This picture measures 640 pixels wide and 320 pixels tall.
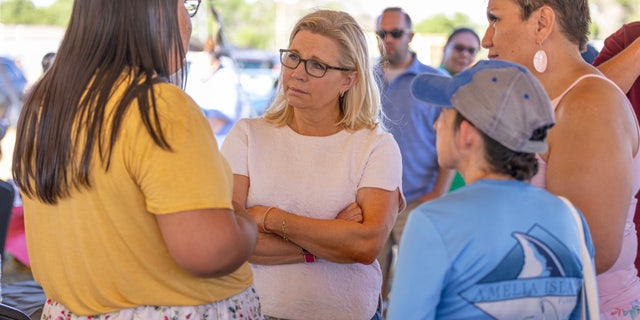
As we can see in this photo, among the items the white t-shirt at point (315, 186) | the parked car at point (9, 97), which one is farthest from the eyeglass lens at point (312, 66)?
the parked car at point (9, 97)

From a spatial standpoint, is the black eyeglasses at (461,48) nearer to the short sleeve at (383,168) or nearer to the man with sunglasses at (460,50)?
the man with sunglasses at (460,50)

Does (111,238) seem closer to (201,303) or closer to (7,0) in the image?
(201,303)

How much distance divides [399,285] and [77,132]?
68cm

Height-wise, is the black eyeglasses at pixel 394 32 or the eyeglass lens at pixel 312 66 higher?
the eyeglass lens at pixel 312 66

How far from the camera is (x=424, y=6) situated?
41.2 feet

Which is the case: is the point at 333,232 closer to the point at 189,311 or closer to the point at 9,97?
the point at 189,311

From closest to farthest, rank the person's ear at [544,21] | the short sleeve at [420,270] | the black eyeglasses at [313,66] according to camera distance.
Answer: the short sleeve at [420,270] → the person's ear at [544,21] → the black eyeglasses at [313,66]

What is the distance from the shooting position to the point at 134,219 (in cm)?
151

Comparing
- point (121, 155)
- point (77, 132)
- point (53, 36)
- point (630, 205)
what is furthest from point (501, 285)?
point (53, 36)

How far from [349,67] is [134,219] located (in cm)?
100

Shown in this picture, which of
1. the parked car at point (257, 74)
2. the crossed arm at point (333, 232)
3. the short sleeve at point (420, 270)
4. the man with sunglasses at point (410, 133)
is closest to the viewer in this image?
the short sleeve at point (420, 270)

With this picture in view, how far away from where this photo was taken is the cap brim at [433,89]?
1.53 meters

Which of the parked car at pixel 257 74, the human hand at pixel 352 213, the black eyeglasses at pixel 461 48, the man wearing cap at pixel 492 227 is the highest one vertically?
the man wearing cap at pixel 492 227

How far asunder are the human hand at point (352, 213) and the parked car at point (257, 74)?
352 inches
